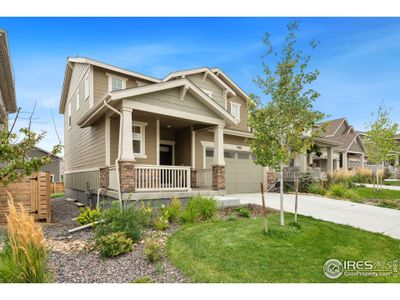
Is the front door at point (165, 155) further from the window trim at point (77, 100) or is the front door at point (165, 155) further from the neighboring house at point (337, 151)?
the neighboring house at point (337, 151)

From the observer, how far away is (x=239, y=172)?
1291 cm

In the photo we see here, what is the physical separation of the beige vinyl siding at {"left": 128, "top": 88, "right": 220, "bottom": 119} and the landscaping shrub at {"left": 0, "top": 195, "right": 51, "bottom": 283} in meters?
5.15

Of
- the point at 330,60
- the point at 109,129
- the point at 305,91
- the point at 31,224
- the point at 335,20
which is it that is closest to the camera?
the point at 31,224

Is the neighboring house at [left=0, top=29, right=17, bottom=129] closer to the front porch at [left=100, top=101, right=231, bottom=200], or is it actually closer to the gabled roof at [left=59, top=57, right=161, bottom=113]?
the gabled roof at [left=59, top=57, right=161, bottom=113]

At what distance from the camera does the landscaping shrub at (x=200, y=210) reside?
259 inches

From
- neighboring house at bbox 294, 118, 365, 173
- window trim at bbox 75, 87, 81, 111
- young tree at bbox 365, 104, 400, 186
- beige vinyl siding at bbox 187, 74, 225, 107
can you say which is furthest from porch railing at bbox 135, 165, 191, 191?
young tree at bbox 365, 104, 400, 186

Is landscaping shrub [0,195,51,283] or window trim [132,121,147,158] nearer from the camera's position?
landscaping shrub [0,195,51,283]

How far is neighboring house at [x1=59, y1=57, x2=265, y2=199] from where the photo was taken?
7.69m

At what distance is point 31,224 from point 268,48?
5.45 meters

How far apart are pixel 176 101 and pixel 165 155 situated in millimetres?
3911

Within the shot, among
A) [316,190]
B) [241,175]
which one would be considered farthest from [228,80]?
[316,190]
